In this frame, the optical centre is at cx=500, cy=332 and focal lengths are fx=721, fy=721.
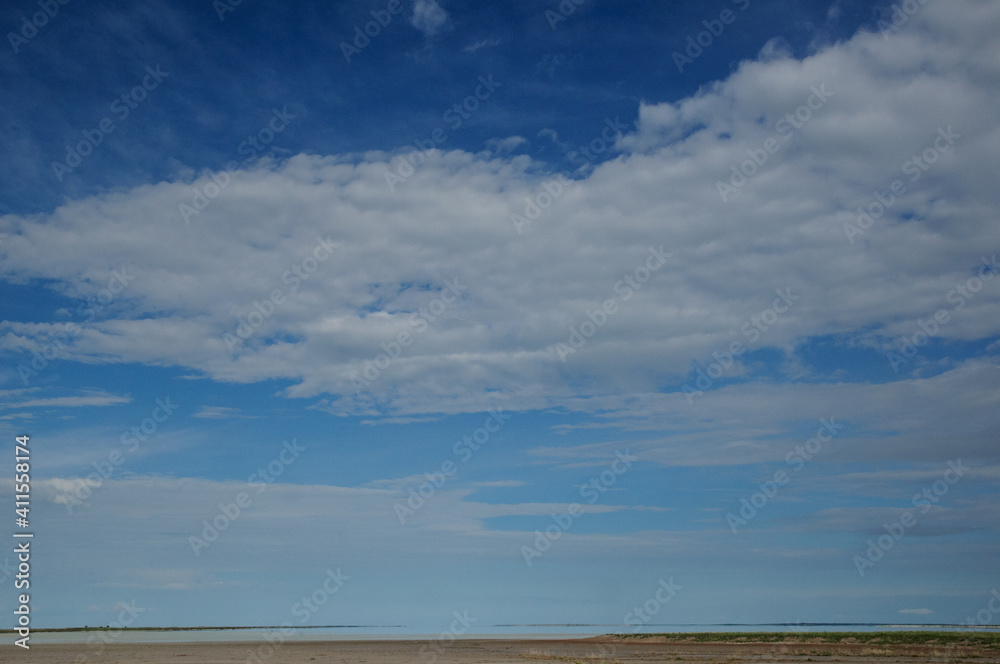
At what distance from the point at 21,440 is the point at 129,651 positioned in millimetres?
42355

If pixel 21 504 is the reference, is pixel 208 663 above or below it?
below

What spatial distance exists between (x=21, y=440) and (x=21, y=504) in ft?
10.5

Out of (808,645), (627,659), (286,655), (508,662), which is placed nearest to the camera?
(508,662)

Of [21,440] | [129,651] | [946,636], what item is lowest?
[946,636]

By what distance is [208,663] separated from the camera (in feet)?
179

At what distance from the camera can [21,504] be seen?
36.4m

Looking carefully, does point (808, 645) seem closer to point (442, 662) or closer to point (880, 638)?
point (880, 638)

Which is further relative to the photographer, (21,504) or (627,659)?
(627,659)

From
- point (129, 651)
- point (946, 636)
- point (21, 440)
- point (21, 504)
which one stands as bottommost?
point (946, 636)

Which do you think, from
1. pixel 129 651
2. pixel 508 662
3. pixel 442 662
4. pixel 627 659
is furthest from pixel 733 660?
pixel 129 651

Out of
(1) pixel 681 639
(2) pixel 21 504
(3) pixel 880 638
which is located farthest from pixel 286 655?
(3) pixel 880 638

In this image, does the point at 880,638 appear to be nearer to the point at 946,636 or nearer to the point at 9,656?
the point at 946,636

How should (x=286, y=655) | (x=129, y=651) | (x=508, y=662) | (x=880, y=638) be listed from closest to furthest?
(x=508, y=662)
(x=286, y=655)
(x=129, y=651)
(x=880, y=638)

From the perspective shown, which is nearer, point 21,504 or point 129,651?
point 21,504
